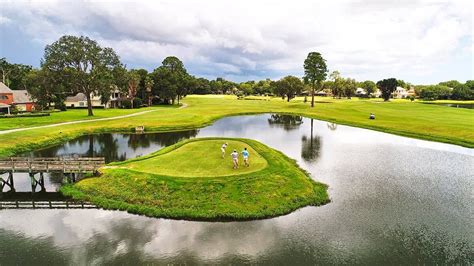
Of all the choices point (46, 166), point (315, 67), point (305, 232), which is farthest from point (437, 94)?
point (46, 166)

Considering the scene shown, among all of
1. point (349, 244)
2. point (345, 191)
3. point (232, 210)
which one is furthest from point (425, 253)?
point (232, 210)

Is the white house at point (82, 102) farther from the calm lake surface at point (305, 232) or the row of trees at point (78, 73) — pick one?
the calm lake surface at point (305, 232)

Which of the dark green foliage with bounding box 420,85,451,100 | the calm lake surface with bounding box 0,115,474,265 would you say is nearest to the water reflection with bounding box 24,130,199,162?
the calm lake surface with bounding box 0,115,474,265

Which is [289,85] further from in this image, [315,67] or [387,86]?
[315,67]

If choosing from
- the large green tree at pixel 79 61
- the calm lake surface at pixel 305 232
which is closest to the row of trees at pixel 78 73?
the large green tree at pixel 79 61

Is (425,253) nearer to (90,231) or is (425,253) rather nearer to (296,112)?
(90,231)
